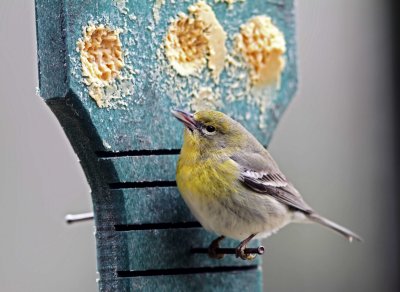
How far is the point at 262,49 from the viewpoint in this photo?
16.7 feet

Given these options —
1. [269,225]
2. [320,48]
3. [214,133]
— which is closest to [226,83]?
[214,133]


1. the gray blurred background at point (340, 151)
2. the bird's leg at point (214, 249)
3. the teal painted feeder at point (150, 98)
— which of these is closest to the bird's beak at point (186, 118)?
the teal painted feeder at point (150, 98)

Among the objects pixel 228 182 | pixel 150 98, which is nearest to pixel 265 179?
pixel 228 182

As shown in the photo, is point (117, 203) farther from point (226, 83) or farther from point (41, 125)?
point (41, 125)

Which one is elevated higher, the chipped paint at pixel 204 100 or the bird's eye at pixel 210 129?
the chipped paint at pixel 204 100

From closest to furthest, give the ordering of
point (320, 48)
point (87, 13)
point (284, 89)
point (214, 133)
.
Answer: point (87, 13)
point (214, 133)
point (284, 89)
point (320, 48)

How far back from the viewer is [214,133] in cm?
471

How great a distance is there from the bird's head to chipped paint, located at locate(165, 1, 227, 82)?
0.23 meters

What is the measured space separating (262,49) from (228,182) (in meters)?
0.78

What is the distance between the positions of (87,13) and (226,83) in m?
0.89

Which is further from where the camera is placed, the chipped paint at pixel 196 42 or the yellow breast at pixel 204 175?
the chipped paint at pixel 196 42

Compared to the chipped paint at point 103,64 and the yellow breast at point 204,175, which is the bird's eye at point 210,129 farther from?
the chipped paint at point 103,64

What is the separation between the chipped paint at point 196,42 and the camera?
4.70 metres

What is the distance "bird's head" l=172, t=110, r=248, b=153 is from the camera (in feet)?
15.1
